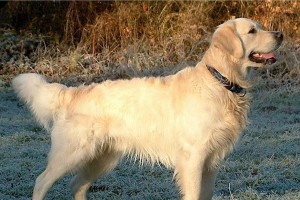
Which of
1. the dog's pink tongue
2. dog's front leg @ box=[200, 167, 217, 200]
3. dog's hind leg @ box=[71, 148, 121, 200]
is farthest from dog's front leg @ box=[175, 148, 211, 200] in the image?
the dog's pink tongue

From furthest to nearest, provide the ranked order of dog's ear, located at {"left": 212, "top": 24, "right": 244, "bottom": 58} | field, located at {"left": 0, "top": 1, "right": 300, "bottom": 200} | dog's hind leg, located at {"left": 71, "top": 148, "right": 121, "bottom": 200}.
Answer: field, located at {"left": 0, "top": 1, "right": 300, "bottom": 200} → dog's hind leg, located at {"left": 71, "top": 148, "right": 121, "bottom": 200} → dog's ear, located at {"left": 212, "top": 24, "right": 244, "bottom": 58}

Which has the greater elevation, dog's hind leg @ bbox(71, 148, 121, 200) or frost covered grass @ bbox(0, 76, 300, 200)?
dog's hind leg @ bbox(71, 148, 121, 200)

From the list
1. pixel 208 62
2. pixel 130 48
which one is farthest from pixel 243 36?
pixel 130 48

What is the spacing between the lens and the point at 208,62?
16.7 ft

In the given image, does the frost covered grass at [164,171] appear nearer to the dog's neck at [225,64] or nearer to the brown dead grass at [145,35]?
the dog's neck at [225,64]

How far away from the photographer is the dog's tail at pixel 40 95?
17.6ft

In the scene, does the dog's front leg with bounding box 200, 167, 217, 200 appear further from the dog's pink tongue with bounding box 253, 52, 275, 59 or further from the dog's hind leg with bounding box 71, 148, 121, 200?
the dog's pink tongue with bounding box 253, 52, 275, 59

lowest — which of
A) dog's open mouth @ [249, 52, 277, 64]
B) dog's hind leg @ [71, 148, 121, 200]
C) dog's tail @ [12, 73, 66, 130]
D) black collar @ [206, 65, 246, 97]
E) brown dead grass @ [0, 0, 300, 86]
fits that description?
brown dead grass @ [0, 0, 300, 86]

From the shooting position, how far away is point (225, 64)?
5051mm

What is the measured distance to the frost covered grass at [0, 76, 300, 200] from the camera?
5.72 m

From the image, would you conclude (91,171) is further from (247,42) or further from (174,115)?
(247,42)

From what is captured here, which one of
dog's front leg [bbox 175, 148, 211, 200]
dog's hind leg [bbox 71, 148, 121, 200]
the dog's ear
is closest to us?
dog's front leg [bbox 175, 148, 211, 200]

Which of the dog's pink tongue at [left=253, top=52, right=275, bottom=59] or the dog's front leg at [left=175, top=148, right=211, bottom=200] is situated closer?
the dog's front leg at [left=175, top=148, right=211, bottom=200]

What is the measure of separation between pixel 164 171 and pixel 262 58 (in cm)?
185
